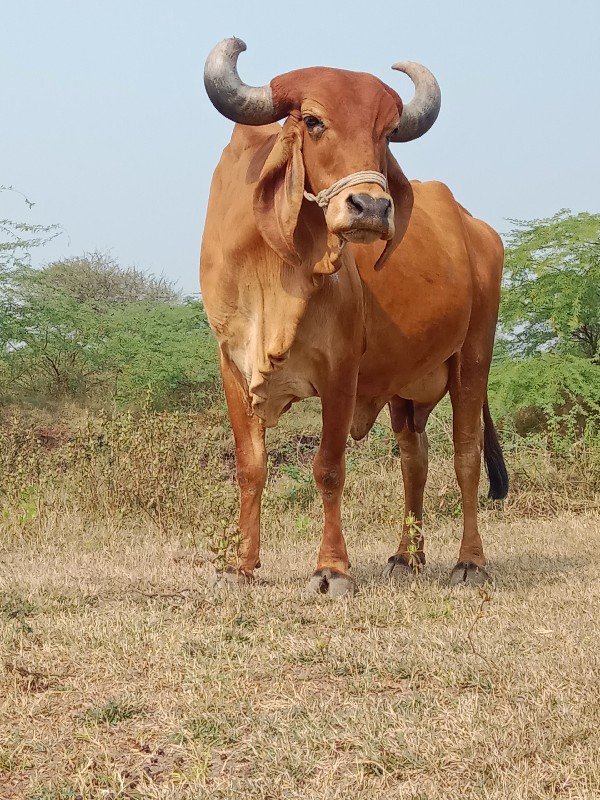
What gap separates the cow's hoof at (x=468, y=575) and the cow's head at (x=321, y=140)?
2017 millimetres

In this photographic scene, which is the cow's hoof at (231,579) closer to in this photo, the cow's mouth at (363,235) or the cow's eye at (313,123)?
the cow's mouth at (363,235)

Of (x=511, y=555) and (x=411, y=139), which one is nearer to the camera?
(x=411, y=139)

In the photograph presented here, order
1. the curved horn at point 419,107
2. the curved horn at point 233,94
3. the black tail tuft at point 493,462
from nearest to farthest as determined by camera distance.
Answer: the curved horn at point 233,94
the curved horn at point 419,107
the black tail tuft at point 493,462

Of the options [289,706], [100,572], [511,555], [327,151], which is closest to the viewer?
[289,706]

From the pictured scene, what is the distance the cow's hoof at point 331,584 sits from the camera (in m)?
5.07

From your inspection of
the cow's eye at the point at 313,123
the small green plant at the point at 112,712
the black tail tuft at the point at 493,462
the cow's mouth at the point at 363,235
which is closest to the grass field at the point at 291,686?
the small green plant at the point at 112,712

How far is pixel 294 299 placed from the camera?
477 centimetres

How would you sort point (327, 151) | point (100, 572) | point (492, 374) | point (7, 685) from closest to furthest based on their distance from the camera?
point (7, 685), point (327, 151), point (100, 572), point (492, 374)

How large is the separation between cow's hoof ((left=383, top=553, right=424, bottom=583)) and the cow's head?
2006mm

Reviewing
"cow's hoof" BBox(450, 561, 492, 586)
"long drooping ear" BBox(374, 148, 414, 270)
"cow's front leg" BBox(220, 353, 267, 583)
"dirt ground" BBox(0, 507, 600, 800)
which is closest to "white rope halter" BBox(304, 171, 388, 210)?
"long drooping ear" BBox(374, 148, 414, 270)

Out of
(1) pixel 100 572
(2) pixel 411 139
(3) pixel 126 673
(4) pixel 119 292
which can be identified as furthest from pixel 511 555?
(4) pixel 119 292

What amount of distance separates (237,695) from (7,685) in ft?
2.62

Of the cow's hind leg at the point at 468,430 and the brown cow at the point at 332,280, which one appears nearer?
the brown cow at the point at 332,280

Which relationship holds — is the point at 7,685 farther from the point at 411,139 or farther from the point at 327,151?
the point at 411,139
